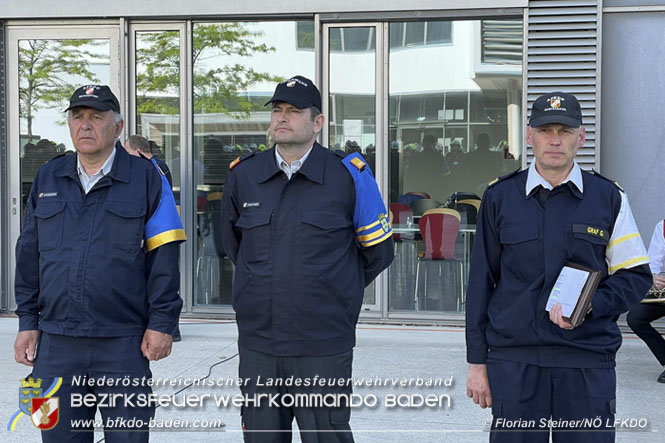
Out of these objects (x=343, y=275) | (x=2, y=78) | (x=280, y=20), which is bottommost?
(x=343, y=275)

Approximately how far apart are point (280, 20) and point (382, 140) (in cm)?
167

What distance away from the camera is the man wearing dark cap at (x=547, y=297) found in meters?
3.13

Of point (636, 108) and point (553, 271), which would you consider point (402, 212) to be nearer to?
point (636, 108)

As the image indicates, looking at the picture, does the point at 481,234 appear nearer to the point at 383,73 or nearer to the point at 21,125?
the point at 383,73

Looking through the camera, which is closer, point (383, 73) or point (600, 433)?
point (600, 433)

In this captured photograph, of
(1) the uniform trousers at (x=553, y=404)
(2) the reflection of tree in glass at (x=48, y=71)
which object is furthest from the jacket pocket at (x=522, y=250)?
(2) the reflection of tree in glass at (x=48, y=71)

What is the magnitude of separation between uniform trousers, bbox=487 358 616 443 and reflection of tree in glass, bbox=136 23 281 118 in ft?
19.6

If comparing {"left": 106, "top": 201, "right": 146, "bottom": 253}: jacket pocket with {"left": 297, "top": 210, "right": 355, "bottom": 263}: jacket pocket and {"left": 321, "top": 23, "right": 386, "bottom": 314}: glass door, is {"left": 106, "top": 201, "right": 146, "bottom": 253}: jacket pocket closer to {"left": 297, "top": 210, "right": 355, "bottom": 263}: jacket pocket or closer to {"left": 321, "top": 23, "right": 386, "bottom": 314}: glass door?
{"left": 297, "top": 210, "right": 355, "bottom": 263}: jacket pocket

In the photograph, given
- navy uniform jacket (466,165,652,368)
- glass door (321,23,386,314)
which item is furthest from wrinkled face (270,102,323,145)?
glass door (321,23,386,314)

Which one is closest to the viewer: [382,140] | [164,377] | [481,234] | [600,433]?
[600,433]

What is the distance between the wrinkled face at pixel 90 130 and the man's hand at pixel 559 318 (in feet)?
6.54

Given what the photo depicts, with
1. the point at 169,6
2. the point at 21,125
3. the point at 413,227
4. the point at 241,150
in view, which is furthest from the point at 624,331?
the point at 21,125

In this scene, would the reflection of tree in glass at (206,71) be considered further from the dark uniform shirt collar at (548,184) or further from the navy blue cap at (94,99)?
the dark uniform shirt collar at (548,184)

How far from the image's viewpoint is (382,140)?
8.49m
